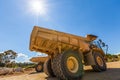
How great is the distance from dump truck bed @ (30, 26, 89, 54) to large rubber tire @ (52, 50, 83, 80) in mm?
641

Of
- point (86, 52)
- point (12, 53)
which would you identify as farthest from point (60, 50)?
point (12, 53)

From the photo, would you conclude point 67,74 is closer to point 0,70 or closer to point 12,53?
point 0,70

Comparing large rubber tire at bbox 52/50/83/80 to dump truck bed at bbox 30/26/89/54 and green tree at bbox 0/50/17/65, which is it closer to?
dump truck bed at bbox 30/26/89/54

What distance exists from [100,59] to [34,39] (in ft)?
15.8

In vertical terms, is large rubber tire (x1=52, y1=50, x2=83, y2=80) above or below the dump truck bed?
below

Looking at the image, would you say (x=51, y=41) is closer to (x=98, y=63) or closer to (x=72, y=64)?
(x=72, y=64)

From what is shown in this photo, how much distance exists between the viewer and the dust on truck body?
23.4 feet

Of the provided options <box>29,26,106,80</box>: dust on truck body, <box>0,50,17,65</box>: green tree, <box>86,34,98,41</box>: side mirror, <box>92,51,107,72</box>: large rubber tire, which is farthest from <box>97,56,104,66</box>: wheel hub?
<box>0,50,17,65</box>: green tree

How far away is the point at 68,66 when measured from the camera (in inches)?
290

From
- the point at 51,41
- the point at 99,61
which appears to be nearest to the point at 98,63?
the point at 99,61

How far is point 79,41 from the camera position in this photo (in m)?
8.95

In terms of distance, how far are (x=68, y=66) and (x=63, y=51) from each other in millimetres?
933

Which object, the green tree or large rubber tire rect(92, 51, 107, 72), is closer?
large rubber tire rect(92, 51, 107, 72)

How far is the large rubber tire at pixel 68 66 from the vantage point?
22.7 ft
